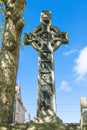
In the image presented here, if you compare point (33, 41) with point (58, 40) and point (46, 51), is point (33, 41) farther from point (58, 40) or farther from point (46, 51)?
point (58, 40)

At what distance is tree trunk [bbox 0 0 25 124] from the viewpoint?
7695mm

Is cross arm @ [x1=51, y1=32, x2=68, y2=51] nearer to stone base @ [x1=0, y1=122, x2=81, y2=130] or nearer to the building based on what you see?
stone base @ [x1=0, y1=122, x2=81, y2=130]

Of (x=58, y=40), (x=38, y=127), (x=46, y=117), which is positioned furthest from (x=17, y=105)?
(x=38, y=127)

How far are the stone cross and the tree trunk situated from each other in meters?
1.18

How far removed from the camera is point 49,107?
29.7 ft

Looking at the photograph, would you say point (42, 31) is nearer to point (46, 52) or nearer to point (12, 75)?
point (46, 52)

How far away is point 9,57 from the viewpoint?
335 inches

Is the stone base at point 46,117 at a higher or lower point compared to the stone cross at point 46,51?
lower

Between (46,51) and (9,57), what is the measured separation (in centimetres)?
205

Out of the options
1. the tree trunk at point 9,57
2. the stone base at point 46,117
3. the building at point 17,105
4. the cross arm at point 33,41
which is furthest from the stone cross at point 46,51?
the building at point 17,105

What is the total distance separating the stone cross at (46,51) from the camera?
919 cm

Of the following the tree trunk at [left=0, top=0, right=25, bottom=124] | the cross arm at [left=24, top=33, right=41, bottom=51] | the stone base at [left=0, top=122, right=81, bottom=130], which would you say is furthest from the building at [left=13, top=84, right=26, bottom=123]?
the stone base at [left=0, top=122, right=81, bottom=130]

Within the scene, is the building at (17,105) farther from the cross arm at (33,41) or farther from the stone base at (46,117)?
the stone base at (46,117)

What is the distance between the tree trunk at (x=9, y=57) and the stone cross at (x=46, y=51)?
1.18 metres
